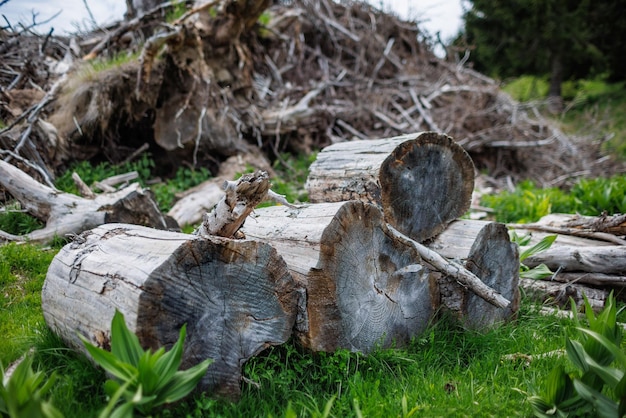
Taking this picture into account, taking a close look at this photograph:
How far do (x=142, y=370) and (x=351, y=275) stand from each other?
1363 mm

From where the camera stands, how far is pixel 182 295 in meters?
2.39

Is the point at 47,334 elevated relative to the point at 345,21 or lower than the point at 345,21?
lower

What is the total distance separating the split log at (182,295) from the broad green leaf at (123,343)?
0.51 feet

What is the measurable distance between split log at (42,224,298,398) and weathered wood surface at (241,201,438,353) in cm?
18

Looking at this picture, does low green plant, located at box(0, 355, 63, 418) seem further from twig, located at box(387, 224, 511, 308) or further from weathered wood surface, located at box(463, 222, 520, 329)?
weathered wood surface, located at box(463, 222, 520, 329)

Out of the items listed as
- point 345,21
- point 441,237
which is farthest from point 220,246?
point 345,21

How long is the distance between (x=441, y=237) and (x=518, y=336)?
901 millimetres

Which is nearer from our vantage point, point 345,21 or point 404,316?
point 404,316

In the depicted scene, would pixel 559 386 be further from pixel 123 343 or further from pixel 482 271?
pixel 123 343

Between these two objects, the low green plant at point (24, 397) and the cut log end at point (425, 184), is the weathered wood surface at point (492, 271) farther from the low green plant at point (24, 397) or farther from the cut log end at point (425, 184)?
the low green plant at point (24, 397)

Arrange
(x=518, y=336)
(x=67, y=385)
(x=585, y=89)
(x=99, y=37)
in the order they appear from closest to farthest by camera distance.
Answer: (x=67, y=385) < (x=518, y=336) < (x=99, y=37) < (x=585, y=89)

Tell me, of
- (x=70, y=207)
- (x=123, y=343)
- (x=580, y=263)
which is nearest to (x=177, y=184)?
(x=70, y=207)

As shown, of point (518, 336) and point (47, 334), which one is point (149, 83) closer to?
point (47, 334)

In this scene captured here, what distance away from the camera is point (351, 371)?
286 centimetres
